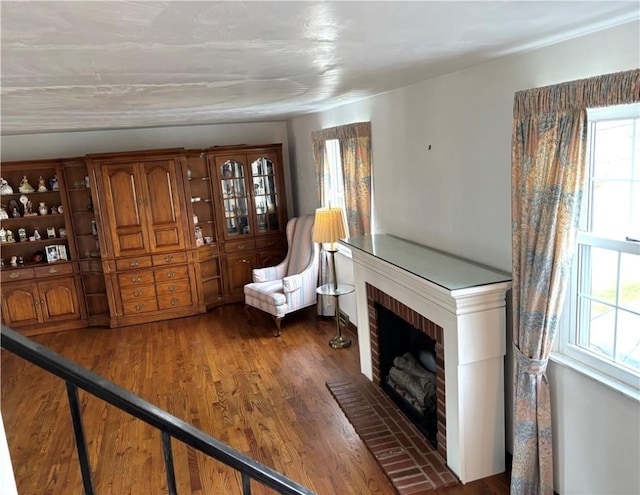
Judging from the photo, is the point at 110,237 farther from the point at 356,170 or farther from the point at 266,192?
the point at 356,170

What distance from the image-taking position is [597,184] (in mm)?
2256

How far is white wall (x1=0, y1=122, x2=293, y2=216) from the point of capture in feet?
19.3

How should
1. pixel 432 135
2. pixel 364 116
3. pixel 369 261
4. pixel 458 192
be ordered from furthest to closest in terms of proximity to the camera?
pixel 364 116 < pixel 369 261 < pixel 432 135 < pixel 458 192

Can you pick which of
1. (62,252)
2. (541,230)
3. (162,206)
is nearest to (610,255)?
(541,230)

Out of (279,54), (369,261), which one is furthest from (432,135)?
(279,54)

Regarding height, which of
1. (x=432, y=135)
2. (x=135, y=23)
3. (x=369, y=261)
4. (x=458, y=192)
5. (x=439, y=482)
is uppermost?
(x=135, y=23)

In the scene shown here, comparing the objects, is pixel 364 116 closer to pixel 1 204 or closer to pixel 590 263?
pixel 590 263

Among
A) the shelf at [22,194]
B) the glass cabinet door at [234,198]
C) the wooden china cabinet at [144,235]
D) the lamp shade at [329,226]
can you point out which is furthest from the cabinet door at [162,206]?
the lamp shade at [329,226]

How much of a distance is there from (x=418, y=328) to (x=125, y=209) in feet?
12.7

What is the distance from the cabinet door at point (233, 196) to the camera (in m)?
6.23

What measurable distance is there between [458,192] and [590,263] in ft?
3.14

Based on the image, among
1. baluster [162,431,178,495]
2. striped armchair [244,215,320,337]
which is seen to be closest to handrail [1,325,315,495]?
baluster [162,431,178,495]

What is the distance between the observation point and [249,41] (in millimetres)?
1740

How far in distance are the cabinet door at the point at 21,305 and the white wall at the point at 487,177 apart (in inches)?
161
